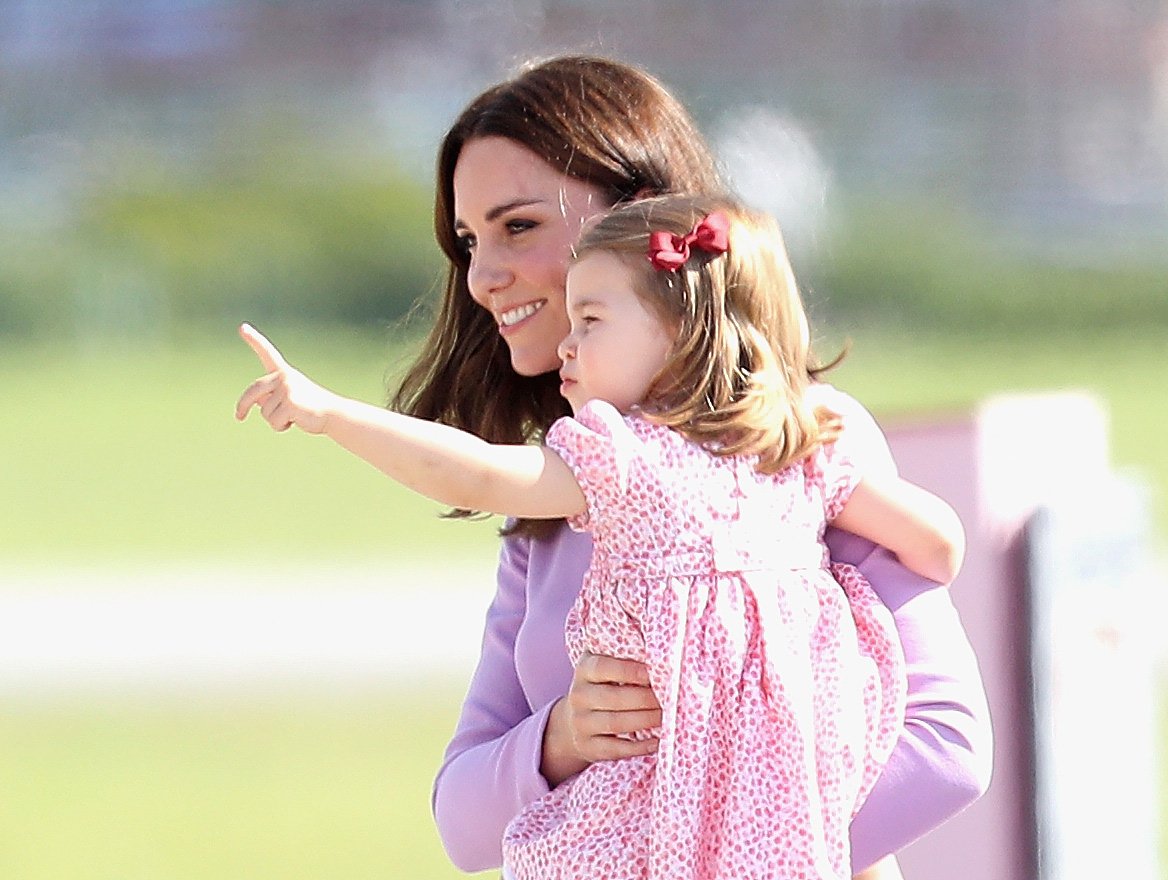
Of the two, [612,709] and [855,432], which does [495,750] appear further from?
[855,432]

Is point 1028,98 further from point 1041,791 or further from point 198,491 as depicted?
point 1041,791

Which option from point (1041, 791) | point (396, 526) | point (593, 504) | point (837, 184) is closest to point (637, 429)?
point (593, 504)

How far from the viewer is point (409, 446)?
50.9 inches

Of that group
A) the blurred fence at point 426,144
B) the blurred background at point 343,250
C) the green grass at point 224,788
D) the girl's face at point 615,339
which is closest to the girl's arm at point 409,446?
the girl's face at point 615,339

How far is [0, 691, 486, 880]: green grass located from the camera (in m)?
5.16

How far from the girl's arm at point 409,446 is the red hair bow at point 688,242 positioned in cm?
19

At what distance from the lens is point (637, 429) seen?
1.38 m

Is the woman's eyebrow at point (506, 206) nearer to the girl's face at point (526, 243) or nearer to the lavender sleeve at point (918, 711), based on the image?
the girl's face at point (526, 243)

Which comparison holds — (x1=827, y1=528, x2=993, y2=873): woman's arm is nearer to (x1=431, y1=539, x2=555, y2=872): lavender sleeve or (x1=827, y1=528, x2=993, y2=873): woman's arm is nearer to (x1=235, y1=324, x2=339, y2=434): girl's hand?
(x1=431, y1=539, x2=555, y2=872): lavender sleeve

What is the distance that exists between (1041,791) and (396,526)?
9.11m

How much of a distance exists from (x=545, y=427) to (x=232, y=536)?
9.42m

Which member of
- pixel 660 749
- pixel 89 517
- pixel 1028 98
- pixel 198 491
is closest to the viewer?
pixel 660 749

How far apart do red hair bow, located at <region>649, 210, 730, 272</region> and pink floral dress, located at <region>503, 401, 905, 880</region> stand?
0.13 m

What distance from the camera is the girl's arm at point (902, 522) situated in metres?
1.42
